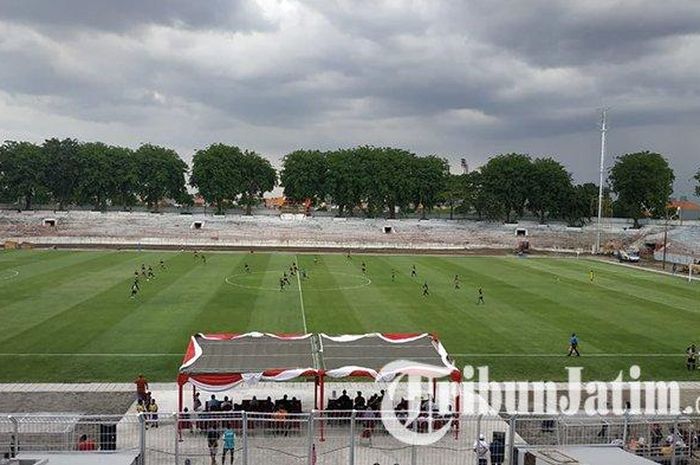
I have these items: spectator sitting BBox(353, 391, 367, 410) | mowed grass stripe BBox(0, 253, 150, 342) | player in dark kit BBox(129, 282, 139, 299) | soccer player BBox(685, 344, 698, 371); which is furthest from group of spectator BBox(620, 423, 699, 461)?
player in dark kit BBox(129, 282, 139, 299)

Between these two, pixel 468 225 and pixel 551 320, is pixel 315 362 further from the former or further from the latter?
pixel 468 225

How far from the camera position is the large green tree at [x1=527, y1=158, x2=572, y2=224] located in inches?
4813

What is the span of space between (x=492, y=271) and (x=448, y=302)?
21.6 metres

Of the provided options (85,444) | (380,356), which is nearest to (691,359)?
(380,356)

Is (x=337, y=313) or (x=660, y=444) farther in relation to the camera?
(x=337, y=313)

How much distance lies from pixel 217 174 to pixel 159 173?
12.1m

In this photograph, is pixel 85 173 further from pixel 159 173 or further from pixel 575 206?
pixel 575 206

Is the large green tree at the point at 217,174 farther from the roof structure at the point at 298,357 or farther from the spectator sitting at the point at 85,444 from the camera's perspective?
the spectator sitting at the point at 85,444

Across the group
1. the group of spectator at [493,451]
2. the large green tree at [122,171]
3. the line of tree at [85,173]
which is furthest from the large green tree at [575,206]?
the group of spectator at [493,451]

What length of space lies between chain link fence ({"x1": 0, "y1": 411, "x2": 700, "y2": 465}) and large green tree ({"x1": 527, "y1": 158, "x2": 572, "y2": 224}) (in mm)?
106201

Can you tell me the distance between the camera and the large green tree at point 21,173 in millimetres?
119250

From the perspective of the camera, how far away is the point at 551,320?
40781mm

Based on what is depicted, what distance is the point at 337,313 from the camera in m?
41.2

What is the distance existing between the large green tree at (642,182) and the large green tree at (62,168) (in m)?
107
